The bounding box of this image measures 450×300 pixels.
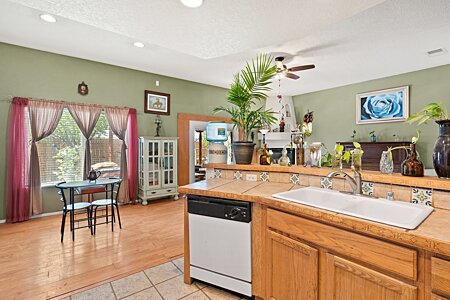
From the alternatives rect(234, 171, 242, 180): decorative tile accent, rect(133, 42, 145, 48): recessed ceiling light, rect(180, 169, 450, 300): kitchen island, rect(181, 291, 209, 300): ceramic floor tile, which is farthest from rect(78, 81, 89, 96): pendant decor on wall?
rect(181, 291, 209, 300): ceramic floor tile

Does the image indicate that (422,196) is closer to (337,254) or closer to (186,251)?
(337,254)

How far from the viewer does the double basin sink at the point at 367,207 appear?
1.11 meters

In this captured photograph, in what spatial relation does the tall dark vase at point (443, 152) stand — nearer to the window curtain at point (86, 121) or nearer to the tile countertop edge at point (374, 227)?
the tile countertop edge at point (374, 227)

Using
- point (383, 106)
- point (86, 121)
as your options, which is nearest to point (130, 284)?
point (86, 121)

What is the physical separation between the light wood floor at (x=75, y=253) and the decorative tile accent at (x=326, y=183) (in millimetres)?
1749

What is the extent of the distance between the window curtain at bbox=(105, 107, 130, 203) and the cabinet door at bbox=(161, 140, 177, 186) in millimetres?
743

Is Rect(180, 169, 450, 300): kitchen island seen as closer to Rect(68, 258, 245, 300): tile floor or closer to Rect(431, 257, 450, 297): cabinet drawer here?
Rect(431, 257, 450, 297): cabinet drawer

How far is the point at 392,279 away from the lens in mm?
1003

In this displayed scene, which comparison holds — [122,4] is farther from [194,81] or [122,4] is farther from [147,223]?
[194,81]

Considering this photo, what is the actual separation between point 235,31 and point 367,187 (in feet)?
7.18

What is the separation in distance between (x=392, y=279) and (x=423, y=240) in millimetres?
251

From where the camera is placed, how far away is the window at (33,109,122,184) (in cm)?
389

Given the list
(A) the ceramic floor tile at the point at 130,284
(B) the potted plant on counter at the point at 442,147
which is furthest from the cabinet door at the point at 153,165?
(B) the potted plant on counter at the point at 442,147

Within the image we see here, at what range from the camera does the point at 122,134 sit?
178 inches
